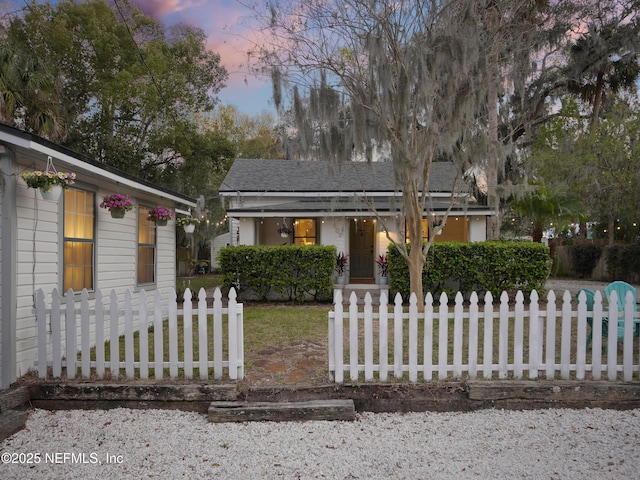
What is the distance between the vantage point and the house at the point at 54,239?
4.18 m

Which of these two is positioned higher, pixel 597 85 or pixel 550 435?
pixel 597 85

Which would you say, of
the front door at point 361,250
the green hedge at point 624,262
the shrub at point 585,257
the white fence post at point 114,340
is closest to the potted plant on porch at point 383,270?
the front door at point 361,250

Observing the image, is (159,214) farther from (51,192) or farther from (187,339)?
(187,339)

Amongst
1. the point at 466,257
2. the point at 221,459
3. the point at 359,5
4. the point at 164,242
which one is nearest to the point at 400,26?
the point at 359,5

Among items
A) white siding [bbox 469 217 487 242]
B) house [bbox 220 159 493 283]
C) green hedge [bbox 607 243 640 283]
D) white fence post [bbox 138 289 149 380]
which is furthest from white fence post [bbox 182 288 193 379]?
green hedge [bbox 607 243 640 283]

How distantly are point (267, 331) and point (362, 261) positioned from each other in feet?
25.7

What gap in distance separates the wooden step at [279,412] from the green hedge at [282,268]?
21.6ft

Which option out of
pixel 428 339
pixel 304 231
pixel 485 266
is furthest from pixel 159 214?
pixel 485 266

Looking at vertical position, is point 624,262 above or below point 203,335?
above

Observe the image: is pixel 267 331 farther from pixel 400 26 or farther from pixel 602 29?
pixel 602 29

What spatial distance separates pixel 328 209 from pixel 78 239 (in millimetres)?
7680

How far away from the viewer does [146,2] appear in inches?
766

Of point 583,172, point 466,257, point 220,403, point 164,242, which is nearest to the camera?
point 220,403

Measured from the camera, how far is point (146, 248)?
8.23 metres
